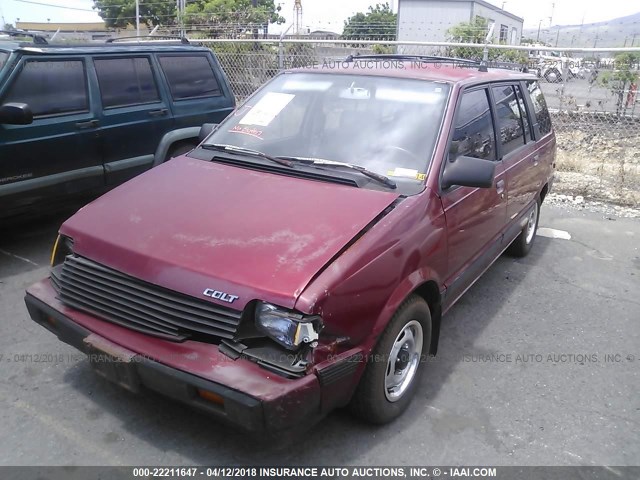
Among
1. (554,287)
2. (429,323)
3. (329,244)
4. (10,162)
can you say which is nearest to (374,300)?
(329,244)

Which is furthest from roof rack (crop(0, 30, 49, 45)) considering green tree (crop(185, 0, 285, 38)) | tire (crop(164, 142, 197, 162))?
green tree (crop(185, 0, 285, 38))

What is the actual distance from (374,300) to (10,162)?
374 cm

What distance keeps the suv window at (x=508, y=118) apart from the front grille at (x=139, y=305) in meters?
2.79

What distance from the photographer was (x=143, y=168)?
586cm

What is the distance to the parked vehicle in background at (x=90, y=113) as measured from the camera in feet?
15.6

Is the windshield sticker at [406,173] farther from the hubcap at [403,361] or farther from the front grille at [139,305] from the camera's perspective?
the front grille at [139,305]

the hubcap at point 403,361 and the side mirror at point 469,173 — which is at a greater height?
the side mirror at point 469,173

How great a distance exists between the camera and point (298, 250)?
2.52 m

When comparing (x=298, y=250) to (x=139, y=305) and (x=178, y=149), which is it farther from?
(x=178, y=149)

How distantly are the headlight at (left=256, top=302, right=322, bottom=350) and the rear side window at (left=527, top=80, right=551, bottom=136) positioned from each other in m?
3.86

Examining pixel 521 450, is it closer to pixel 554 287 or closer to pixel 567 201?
pixel 554 287

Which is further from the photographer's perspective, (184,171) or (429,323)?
(184,171)

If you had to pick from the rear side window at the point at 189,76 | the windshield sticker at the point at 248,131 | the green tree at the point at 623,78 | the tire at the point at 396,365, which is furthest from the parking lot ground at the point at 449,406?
the green tree at the point at 623,78

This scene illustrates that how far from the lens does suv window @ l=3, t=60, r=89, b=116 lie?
484 cm
